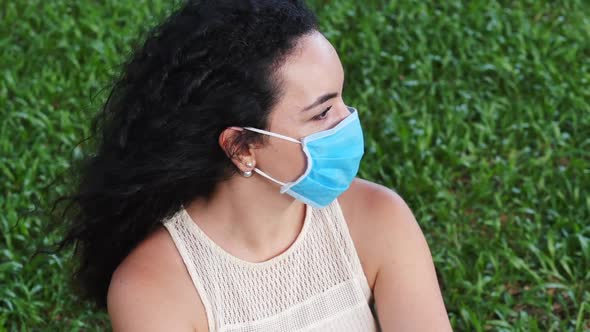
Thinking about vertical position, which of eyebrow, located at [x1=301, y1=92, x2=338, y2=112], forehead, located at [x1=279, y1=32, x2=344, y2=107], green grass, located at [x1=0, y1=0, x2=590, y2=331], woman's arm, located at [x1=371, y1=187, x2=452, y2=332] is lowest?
green grass, located at [x1=0, y1=0, x2=590, y2=331]

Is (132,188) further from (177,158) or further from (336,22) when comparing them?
(336,22)

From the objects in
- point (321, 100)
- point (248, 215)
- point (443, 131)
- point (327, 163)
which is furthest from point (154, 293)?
point (443, 131)

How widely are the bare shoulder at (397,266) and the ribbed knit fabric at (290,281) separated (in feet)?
0.18

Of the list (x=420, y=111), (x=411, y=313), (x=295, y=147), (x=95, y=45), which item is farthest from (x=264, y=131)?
(x=95, y=45)

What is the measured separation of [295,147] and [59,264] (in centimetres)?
171

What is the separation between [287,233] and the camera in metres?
2.84

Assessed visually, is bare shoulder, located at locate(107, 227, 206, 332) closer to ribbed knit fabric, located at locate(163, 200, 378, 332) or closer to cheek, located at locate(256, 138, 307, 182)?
ribbed knit fabric, located at locate(163, 200, 378, 332)

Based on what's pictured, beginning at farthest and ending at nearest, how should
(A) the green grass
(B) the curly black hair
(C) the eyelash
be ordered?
(A) the green grass, (C) the eyelash, (B) the curly black hair

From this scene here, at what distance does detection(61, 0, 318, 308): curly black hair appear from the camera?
244 centimetres

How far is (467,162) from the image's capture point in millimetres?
4395

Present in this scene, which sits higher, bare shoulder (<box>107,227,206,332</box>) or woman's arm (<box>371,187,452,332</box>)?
bare shoulder (<box>107,227,206,332</box>)

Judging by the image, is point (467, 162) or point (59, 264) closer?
point (59, 264)

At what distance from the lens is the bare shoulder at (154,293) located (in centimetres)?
259

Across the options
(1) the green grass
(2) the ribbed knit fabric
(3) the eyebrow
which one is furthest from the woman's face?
(1) the green grass
